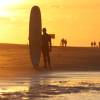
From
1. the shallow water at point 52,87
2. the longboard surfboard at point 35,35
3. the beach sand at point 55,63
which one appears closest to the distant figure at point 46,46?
the beach sand at point 55,63

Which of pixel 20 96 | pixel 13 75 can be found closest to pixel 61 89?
pixel 20 96

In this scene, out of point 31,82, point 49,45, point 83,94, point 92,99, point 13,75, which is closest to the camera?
point 92,99

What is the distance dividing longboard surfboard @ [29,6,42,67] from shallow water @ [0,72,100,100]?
6144 mm

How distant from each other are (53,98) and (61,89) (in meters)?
2.21

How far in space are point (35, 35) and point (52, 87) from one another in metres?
11.1

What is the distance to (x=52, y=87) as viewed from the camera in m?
16.9

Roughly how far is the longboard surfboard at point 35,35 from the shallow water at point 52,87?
6144 millimetres

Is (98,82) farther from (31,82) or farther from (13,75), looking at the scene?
(13,75)

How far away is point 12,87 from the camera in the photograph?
55.0 feet

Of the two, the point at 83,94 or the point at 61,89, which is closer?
the point at 83,94

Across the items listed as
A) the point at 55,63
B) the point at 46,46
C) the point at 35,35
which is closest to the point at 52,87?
the point at 46,46

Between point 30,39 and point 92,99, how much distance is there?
1450 cm

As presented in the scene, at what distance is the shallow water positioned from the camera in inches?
568

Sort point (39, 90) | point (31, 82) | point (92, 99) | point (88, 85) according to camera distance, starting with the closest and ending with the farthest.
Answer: point (92, 99) < point (39, 90) < point (88, 85) < point (31, 82)
